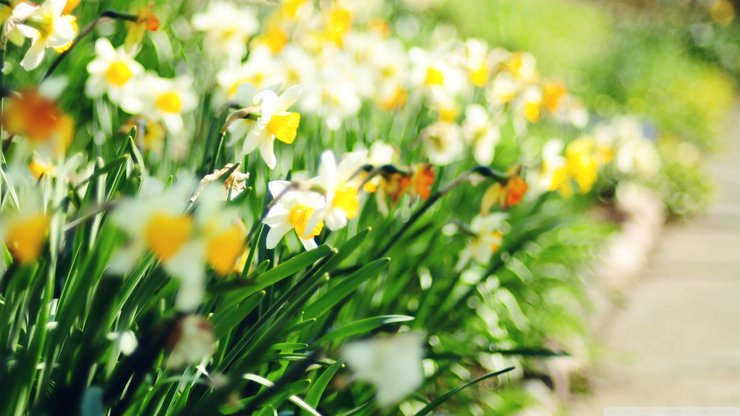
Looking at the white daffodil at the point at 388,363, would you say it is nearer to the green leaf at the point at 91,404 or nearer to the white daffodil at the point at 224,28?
the green leaf at the point at 91,404

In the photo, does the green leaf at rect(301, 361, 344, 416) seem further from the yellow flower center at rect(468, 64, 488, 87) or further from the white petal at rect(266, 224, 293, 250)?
the yellow flower center at rect(468, 64, 488, 87)

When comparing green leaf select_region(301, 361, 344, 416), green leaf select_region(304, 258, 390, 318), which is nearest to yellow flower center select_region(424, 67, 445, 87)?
green leaf select_region(304, 258, 390, 318)

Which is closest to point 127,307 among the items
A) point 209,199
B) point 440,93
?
point 209,199

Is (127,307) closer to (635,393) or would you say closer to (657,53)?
(635,393)

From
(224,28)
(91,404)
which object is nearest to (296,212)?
(91,404)

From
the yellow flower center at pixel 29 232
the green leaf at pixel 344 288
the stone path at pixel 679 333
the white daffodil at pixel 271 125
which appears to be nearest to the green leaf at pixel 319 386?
the green leaf at pixel 344 288
